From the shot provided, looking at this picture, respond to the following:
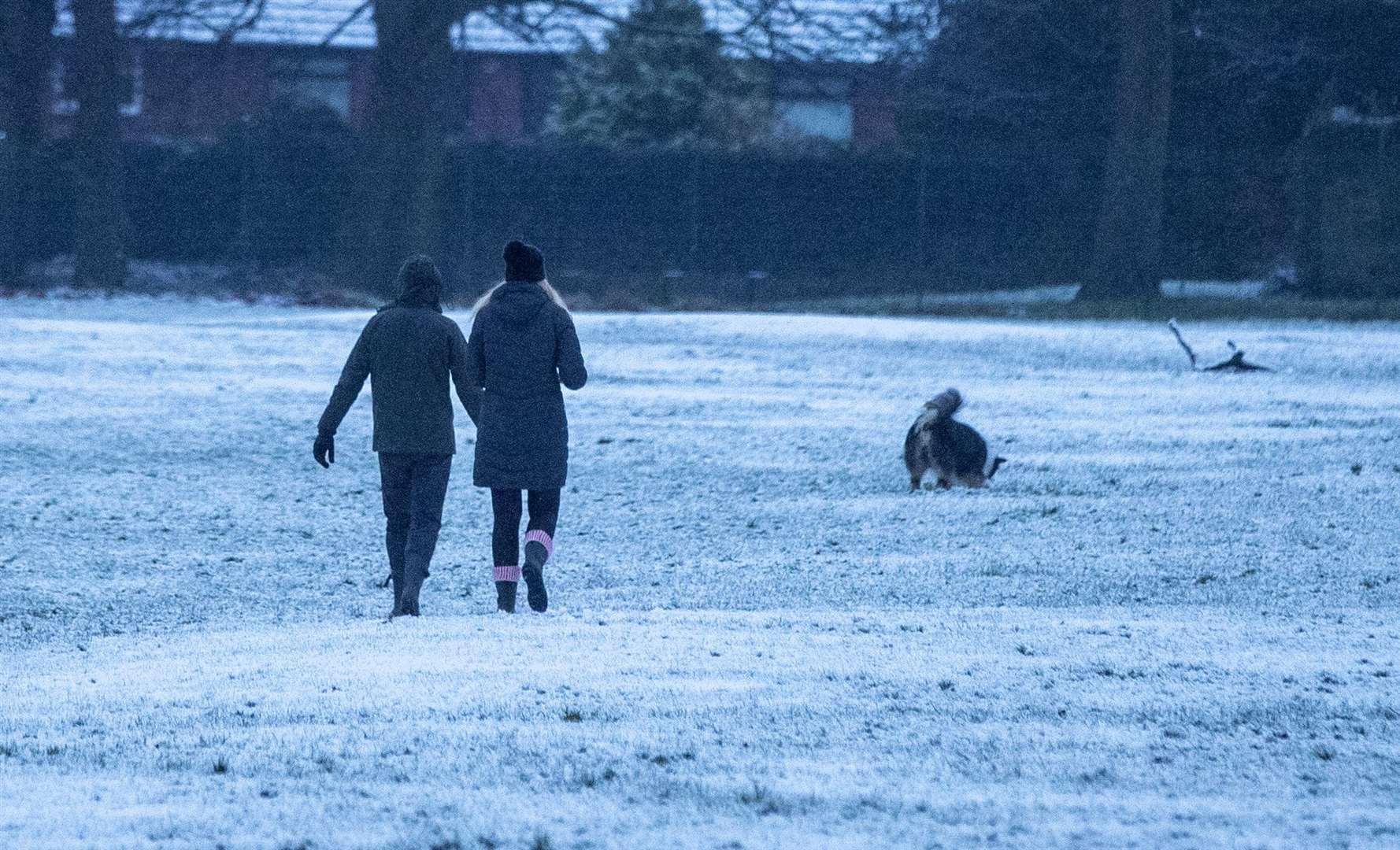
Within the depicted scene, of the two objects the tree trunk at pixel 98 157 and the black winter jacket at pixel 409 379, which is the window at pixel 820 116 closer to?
the tree trunk at pixel 98 157

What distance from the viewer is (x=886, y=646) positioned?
7.05 meters

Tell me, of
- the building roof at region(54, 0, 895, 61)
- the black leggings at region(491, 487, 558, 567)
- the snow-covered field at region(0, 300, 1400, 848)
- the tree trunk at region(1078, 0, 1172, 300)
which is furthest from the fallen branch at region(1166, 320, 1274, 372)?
the black leggings at region(491, 487, 558, 567)

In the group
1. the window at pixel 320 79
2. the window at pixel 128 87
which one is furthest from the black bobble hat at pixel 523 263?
the window at pixel 320 79

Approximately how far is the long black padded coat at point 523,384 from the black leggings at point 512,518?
180 mm

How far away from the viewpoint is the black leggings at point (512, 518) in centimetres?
815

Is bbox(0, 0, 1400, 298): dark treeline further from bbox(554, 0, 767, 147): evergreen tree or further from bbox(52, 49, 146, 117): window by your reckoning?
bbox(52, 49, 146, 117): window

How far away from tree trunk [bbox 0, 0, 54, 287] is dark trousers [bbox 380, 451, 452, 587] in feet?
64.9

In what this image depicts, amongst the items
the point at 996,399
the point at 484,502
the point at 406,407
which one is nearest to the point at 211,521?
the point at 484,502

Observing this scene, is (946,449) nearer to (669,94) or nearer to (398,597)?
(398,597)

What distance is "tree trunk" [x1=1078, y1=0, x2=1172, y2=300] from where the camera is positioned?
26.5m

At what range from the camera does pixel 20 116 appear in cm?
2842

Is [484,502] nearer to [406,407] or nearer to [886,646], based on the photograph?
[406,407]

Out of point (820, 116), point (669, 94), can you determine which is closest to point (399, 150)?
point (669, 94)

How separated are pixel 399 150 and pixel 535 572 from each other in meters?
19.8
